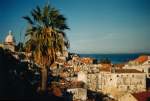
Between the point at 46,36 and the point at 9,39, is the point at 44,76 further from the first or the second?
the point at 9,39

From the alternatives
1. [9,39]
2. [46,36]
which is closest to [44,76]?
[46,36]

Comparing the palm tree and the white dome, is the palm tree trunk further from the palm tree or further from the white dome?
the white dome

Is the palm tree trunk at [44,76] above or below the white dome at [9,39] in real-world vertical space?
below

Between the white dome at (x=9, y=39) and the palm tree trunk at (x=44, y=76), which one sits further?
the white dome at (x=9, y=39)

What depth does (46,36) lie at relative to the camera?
8.77 metres

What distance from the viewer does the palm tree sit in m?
8.76

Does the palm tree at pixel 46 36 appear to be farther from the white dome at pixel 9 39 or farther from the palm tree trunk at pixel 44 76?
the white dome at pixel 9 39

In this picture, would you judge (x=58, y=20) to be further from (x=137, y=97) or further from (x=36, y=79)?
(x=137, y=97)

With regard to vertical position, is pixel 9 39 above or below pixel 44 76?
above

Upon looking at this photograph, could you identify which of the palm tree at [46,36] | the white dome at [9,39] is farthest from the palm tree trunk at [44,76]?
the white dome at [9,39]

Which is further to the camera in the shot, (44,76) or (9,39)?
(9,39)

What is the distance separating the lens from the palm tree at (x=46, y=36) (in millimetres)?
8758

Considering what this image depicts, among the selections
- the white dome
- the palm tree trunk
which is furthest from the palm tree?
the white dome

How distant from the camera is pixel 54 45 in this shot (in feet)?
29.0
